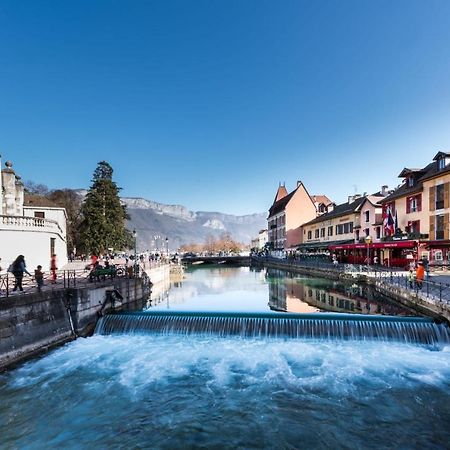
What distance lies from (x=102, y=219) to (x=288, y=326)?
4106 cm

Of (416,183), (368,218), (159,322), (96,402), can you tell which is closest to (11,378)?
(96,402)

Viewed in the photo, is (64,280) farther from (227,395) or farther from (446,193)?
(446,193)

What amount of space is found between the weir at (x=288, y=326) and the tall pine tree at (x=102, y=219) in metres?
33.9

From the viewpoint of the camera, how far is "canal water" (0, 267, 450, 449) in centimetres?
872

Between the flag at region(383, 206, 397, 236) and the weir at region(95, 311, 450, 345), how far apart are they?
29409 millimetres

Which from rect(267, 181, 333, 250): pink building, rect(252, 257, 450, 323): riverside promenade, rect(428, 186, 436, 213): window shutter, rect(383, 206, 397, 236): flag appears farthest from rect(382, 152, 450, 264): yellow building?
rect(267, 181, 333, 250): pink building

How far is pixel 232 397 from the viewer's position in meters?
10.9

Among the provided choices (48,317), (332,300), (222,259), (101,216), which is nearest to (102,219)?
(101,216)

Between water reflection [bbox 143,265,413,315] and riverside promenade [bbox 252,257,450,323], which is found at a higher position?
riverside promenade [bbox 252,257,450,323]

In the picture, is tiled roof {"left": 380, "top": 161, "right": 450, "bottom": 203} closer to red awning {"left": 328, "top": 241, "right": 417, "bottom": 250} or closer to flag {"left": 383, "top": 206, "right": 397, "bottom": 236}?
flag {"left": 383, "top": 206, "right": 397, "bottom": 236}

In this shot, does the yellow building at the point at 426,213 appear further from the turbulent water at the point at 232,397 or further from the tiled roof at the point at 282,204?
the tiled roof at the point at 282,204

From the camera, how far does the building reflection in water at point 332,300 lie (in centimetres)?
2352

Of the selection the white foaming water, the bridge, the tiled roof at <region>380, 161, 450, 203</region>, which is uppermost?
the tiled roof at <region>380, 161, 450, 203</region>

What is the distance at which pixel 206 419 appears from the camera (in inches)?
376
